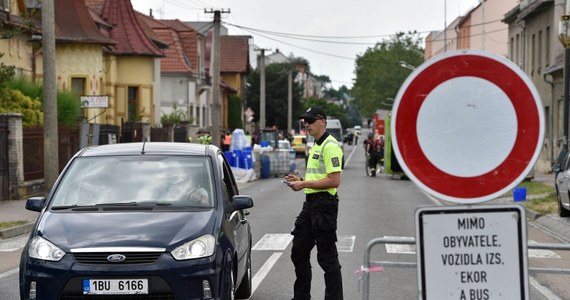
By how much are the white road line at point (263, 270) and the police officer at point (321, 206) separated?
2.20 m

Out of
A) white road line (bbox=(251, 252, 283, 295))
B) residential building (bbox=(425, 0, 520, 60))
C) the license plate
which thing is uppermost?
residential building (bbox=(425, 0, 520, 60))

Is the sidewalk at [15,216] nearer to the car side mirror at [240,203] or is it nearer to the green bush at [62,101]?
the green bush at [62,101]

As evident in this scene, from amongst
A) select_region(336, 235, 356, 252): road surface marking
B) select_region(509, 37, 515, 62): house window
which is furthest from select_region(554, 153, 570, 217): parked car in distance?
select_region(509, 37, 515, 62): house window

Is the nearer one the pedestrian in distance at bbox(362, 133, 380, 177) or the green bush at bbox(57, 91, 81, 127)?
the green bush at bbox(57, 91, 81, 127)

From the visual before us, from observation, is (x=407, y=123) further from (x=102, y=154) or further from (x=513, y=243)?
(x=102, y=154)

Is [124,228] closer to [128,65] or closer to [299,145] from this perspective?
[128,65]

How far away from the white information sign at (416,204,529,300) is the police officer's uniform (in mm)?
3862

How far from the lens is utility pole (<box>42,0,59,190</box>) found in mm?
23734

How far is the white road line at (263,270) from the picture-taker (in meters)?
11.4

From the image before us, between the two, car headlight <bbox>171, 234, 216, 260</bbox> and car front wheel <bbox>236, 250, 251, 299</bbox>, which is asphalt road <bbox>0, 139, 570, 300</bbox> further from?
car headlight <bbox>171, 234, 216, 260</bbox>

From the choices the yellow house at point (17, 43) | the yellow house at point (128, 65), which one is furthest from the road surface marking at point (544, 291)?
the yellow house at point (128, 65)

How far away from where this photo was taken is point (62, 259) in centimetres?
780

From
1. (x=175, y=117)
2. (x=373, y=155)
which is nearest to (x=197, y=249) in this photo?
(x=373, y=155)

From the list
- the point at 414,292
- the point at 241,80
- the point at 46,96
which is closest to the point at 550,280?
the point at 414,292
